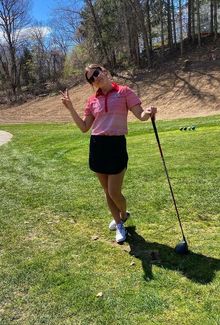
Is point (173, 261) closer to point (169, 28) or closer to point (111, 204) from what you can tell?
point (111, 204)

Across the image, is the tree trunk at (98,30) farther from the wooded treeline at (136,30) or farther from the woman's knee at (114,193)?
the woman's knee at (114,193)

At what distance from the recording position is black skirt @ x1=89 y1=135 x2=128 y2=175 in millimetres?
4070

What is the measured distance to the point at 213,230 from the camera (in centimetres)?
437

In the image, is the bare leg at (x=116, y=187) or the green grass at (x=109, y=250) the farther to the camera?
the bare leg at (x=116, y=187)

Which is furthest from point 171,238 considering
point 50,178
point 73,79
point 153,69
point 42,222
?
point 73,79

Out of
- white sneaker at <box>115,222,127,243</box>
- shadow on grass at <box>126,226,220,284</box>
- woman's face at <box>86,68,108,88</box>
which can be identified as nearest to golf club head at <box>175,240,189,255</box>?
shadow on grass at <box>126,226,220,284</box>

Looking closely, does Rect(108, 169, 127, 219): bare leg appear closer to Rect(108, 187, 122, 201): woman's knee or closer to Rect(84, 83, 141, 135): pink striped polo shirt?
Rect(108, 187, 122, 201): woman's knee

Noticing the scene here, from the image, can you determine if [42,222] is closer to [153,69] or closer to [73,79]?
[153,69]

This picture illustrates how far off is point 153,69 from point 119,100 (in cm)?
2545

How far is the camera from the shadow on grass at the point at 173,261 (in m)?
3.50

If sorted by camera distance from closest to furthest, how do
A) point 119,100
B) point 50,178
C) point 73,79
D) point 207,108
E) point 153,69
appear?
1. point 119,100
2. point 50,178
3. point 207,108
4. point 153,69
5. point 73,79

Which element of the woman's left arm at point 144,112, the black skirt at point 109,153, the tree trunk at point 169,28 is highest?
the woman's left arm at point 144,112

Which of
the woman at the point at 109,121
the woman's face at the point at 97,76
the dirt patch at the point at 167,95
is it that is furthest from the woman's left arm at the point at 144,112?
the dirt patch at the point at 167,95

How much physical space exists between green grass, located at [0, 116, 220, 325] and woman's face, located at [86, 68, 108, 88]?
1.63 m
